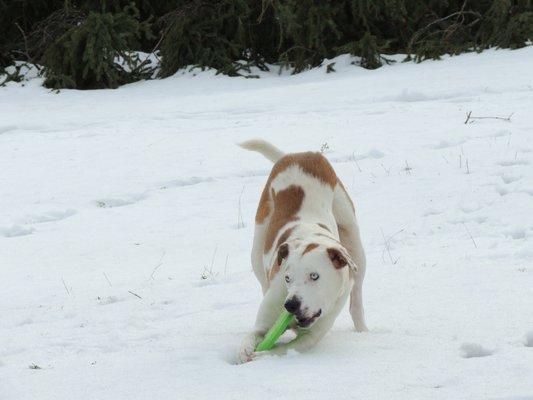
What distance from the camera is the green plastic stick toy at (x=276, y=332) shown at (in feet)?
17.3

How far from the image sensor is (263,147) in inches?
275

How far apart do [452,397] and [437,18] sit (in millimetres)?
15986

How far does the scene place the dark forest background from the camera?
1803 centimetres

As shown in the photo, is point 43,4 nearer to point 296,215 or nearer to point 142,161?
point 142,161

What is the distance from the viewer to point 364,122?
14.0 meters

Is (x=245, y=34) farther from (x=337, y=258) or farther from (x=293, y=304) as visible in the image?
(x=293, y=304)

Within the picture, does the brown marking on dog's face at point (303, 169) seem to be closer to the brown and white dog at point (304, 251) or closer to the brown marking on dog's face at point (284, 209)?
the brown and white dog at point (304, 251)

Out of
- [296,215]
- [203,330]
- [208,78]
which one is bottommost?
[208,78]

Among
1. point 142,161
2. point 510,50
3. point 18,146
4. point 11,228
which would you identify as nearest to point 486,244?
point 11,228

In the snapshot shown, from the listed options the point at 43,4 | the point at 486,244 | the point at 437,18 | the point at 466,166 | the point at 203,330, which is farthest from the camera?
the point at 43,4

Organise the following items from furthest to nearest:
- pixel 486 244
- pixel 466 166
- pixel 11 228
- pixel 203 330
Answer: pixel 466 166 < pixel 11 228 < pixel 486 244 < pixel 203 330

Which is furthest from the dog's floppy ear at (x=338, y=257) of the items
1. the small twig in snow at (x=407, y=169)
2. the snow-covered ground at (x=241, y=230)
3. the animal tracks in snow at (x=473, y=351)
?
the small twig in snow at (x=407, y=169)

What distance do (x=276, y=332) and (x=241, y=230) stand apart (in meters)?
4.30

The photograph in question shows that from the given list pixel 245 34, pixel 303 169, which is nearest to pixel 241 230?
pixel 303 169
